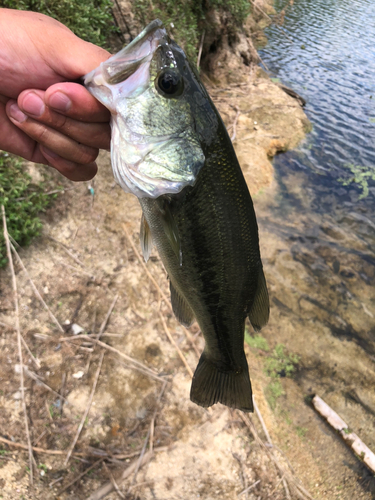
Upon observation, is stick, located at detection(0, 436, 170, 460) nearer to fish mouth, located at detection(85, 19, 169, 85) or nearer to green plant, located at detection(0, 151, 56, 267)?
green plant, located at detection(0, 151, 56, 267)

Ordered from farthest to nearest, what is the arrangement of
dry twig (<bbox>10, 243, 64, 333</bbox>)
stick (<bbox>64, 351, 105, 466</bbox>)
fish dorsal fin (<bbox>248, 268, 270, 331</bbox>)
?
dry twig (<bbox>10, 243, 64, 333</bbox>)
stick (<bbox>64, 351, 105, 466</bbox>)
fish dorsal fin (<bbox>248, 268, 270, 331</bbox>)

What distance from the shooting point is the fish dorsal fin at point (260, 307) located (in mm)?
1930

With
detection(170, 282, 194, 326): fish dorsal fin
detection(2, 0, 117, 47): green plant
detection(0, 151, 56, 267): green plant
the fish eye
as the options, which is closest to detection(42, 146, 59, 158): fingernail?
the fish eye

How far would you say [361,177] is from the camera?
290 inches

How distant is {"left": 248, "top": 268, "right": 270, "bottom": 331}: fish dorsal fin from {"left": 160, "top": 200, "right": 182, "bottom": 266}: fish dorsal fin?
0.64 m

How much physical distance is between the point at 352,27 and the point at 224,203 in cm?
1946

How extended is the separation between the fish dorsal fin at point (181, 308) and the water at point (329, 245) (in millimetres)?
2049

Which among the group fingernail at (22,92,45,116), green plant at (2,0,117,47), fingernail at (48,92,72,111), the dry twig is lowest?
the dry twig

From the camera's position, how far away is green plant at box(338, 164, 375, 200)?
23.3ft

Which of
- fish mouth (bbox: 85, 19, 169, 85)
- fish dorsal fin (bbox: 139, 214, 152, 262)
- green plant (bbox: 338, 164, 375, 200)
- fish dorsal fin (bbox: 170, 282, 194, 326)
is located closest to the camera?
fish mouth (bbox: 85, 19, 169, 85)

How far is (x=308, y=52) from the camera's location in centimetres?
1291

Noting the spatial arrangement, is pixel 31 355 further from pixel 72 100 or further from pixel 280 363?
pixel 280 363

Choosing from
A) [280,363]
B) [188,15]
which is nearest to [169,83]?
[280,363]

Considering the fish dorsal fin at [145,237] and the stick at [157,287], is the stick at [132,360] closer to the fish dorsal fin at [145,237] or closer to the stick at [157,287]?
the stick at [157,287]
